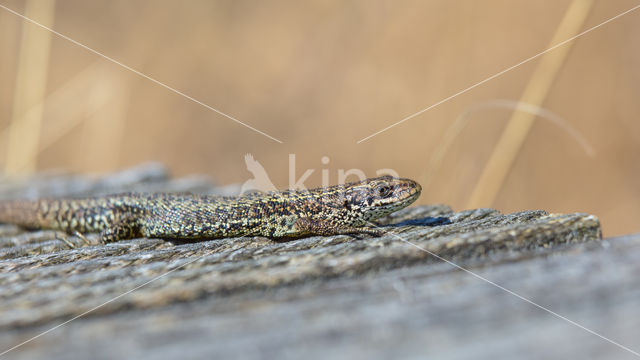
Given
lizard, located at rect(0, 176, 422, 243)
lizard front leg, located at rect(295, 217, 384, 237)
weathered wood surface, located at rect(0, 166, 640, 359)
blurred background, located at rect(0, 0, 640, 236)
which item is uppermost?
blurred background, located at rect(0, 0, 640, 236)

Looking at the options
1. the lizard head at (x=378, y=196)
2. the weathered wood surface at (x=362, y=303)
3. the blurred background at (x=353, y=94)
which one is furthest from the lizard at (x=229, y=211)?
the weathered wood surface at (x=362, y=303)

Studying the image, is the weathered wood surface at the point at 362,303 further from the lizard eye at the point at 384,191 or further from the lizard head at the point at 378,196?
the lizard eye at the point at 384,191

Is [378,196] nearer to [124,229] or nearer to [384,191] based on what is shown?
[384,191]

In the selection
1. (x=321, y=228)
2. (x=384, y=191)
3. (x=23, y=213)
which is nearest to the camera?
(x=321, y=228)

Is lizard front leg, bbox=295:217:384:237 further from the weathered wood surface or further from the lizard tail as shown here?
the lizard tail

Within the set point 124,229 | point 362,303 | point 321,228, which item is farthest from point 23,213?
point 362,303

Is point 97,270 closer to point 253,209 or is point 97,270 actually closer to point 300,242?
point 300,242

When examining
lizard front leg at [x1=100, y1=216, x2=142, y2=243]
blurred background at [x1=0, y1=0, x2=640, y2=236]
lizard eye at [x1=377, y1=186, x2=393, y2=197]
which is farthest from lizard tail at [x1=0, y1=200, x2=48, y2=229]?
lizard eye at [x1=377, y1=186, x2=393, y2=197]
